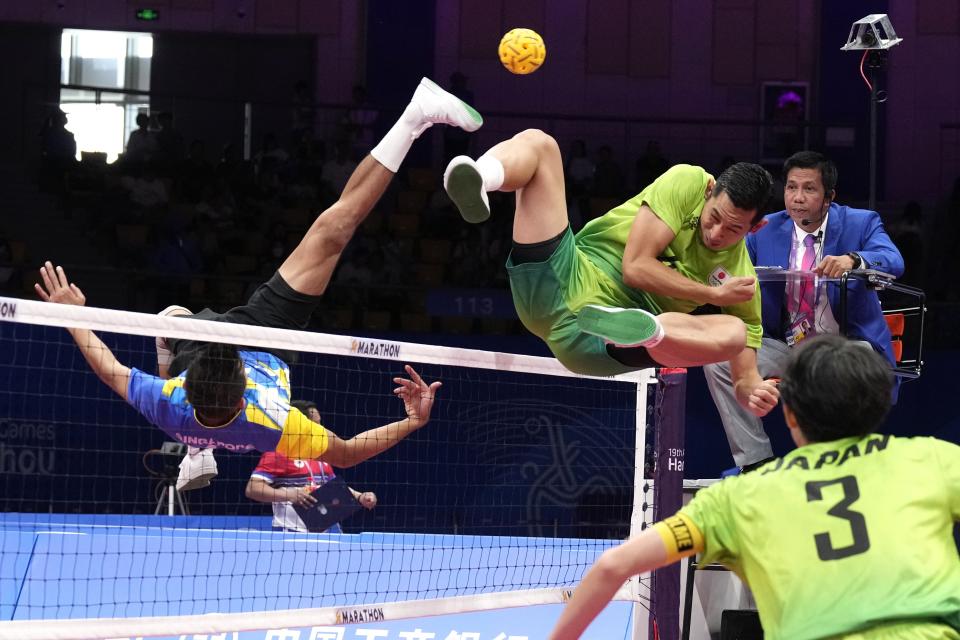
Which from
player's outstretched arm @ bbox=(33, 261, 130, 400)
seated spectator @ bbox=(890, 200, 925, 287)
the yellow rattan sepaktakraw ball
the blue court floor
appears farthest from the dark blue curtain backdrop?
player's outstretched arm @ bbox=(33, 261, 130, 400)

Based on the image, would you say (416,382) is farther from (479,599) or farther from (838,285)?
(838,285)

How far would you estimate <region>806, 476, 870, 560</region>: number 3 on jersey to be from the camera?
286cm

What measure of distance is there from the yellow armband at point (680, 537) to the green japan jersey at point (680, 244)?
295 cm

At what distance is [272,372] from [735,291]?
7.06ft

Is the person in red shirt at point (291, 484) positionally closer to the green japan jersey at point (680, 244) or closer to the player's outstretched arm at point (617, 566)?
the green japan jersey at point (680, 244)

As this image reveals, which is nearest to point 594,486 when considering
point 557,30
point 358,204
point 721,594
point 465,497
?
point 465,497

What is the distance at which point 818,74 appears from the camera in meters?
17.6

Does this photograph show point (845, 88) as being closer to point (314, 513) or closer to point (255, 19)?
point (255, 19)

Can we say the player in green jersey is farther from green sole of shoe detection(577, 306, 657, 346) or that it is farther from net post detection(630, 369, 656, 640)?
net post detection(630, 369, 656, 640)

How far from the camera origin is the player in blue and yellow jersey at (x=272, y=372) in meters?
5.62

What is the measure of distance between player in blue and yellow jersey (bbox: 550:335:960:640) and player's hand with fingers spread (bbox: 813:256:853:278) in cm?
381

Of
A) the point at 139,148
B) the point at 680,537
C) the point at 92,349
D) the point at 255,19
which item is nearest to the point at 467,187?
the point at 92,349

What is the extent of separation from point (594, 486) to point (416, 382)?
6489 millimetres

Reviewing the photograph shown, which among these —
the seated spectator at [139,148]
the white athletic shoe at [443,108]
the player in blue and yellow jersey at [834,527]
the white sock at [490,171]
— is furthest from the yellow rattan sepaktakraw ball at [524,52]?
the seated spectator at [139,148]
